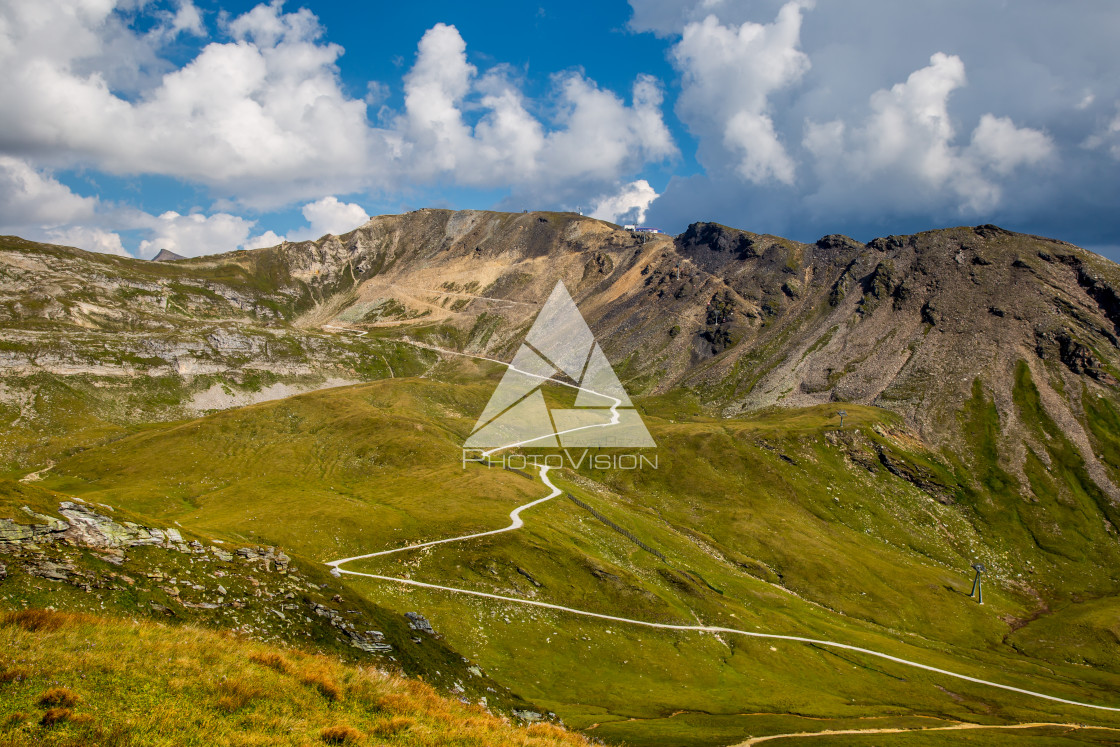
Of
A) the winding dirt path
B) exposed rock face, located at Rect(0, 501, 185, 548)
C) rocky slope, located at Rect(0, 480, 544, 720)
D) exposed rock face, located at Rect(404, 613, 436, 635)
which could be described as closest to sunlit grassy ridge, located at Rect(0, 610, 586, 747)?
rocky slope, located at Rect(0, 480, 544, 720)

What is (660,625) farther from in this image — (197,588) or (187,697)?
(187,697)

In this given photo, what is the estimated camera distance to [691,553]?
9938 centimetres

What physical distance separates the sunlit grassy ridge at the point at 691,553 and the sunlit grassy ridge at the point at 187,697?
91.5 feet

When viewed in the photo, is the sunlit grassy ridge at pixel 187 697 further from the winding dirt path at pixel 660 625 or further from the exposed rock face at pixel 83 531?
the winding dirt path at pixel 660 625

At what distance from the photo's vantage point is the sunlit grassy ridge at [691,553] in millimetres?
58312

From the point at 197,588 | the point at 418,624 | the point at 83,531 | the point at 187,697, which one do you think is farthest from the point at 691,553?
the point at 187,697

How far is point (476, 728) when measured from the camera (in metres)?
20.2

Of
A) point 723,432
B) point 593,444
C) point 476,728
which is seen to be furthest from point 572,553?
point 723,432

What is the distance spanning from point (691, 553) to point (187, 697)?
9252 centimetres

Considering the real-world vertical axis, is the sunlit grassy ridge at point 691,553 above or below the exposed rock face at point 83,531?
below

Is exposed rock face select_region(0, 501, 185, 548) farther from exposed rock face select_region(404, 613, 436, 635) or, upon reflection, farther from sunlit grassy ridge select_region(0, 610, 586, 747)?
exposed rock face select_region(404, 613, 436, 635)

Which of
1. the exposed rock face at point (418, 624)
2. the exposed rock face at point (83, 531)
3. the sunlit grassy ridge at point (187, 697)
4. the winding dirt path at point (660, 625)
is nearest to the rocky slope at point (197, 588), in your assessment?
the exposed rock face at point (83, 531)

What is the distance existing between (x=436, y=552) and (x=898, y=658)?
6782 centimetres

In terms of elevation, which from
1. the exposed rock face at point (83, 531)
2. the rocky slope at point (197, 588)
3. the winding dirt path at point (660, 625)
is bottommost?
the winding dirt path at point (660, 625)
